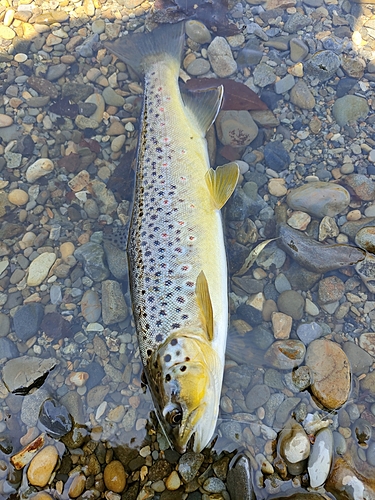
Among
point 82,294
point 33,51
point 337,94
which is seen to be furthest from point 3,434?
point 337,94

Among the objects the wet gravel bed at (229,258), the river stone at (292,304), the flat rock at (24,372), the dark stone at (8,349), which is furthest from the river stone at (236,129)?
the dark stone at (8,349)

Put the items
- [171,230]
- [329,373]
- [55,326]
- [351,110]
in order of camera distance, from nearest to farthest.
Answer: [329,373], [171,230], [55,326], [351,110]

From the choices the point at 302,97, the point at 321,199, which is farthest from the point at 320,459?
the point at 302,97

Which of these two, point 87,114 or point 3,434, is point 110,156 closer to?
point 87,114

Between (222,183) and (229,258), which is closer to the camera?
(222,183)

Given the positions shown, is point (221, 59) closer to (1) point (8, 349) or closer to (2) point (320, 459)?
(1) point (8, 349)

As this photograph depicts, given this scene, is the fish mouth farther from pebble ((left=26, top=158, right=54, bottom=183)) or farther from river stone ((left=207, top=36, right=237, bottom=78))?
river stone ((left=207, top=36, right=237, bottom=78))

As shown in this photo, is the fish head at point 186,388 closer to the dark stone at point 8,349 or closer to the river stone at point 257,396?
the river stone at point 257,396

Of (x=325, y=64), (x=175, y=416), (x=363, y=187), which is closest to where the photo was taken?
(x=175, y=416)
